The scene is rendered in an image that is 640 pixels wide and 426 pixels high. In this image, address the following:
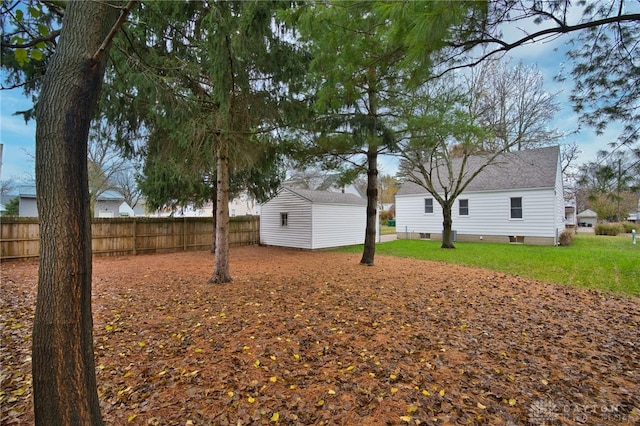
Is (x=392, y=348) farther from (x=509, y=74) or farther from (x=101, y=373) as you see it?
(x=509, y=74)

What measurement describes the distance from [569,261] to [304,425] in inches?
431

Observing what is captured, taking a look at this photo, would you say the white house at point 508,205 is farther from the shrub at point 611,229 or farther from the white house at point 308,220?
the shrub at point 611,229

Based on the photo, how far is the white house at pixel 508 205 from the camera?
555 inches

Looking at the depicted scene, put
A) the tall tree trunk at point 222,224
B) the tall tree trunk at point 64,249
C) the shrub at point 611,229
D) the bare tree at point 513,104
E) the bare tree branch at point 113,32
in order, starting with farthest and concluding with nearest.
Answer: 1. the shrub at point 611,229
2. the bare tree at point 513,104
3. the tall tree trunk at point 222,224
4. the bare tree branch at point 113,32
5. the tall tree trunk at point 64,249

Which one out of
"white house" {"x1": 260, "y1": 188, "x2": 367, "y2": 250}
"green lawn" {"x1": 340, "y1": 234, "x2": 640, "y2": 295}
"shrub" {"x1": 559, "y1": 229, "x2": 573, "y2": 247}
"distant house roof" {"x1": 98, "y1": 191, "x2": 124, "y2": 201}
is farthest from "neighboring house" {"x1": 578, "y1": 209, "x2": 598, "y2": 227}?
"distant house roof" {"x1": 98, "y1": 191, "x2": 124, "y2": 201}

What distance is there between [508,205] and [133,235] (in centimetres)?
1774

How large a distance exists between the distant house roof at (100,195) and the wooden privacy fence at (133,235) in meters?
11.3

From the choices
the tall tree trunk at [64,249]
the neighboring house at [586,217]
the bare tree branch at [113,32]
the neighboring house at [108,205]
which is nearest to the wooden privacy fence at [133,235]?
the tall tree trunk at [64,249]

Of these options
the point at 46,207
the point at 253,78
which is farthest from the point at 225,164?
the point at 46,207

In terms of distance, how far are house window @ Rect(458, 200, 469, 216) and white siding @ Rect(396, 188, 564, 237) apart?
0.59ft

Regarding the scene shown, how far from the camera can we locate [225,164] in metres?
6.58

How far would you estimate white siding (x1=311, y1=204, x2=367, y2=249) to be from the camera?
1412 centimetres

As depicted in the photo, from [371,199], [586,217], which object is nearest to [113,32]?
[371,199]

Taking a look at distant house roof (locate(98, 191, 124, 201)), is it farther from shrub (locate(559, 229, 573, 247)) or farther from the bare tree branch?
shrub (locate(559, 229, 573, 247))
